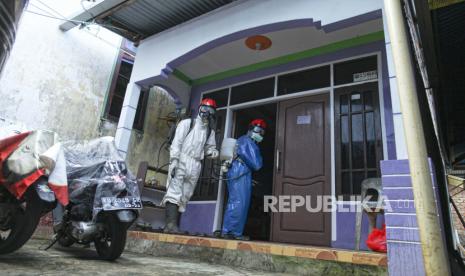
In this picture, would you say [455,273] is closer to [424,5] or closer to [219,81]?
[424,5]

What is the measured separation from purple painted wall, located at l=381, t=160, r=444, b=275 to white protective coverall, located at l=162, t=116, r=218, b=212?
2.78 meters

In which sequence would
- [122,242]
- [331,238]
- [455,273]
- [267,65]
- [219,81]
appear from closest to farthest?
[455,273] < [122,242] < [331,238] < [267,65] < [219,81]

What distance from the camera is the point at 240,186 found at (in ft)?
13.9

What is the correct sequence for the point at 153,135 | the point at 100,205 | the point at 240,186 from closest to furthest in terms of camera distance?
the point at 100,205, the point at 240,186, the point at 153,135

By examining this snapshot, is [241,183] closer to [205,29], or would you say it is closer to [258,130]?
[258,130]

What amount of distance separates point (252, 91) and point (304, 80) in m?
0.94

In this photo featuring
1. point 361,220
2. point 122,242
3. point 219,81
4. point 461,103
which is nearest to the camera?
point 122,242

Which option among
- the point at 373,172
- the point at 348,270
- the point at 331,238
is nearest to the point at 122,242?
the point at 348,270

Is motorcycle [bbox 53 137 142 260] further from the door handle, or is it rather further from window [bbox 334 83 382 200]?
window [bbox 334 83 382 200]

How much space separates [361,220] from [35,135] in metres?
3.19

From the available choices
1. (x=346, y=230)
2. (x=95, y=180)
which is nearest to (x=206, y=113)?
(x=95, y=180)

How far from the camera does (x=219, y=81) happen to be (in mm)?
5758

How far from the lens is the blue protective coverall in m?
4.07

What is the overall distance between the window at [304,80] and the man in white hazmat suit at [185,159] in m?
1.22
